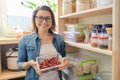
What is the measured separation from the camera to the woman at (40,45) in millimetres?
1247

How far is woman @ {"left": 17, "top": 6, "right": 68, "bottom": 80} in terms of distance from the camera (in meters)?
1.25

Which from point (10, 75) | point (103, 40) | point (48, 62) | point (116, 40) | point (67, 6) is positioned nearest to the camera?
point (116, 40)

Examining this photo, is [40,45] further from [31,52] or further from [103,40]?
[103,40]

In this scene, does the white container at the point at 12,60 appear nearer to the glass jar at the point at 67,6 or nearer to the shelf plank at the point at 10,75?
the shelf plank at the point at 10,75

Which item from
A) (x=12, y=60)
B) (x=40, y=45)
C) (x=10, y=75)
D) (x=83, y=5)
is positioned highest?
(x=83, y=5)

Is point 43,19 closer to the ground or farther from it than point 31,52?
farther from it

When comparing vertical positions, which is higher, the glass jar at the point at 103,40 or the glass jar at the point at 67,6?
the glass jar at the point at 67,6

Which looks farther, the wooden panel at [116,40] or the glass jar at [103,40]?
the glass jar at [103,40]

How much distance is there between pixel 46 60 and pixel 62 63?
13 cm

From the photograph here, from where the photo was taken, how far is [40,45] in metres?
1.31

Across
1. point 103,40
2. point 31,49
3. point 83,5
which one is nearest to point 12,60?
point 31,49

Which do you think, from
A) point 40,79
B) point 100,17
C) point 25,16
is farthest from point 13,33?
point 100,17

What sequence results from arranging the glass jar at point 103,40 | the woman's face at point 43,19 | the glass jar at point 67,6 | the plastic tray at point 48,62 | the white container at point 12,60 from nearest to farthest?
the glass jar at point 103,40
the plastic tray at point 48,62
the woman's face at point 43,19
the glass jar at point 67,6
the white container at point 12,60

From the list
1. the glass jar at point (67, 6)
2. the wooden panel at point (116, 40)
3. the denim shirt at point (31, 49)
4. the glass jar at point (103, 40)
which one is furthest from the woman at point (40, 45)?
the wooden panel at point (116, 40)
